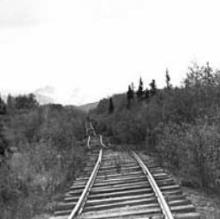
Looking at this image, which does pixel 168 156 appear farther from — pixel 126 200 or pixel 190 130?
pixel 126 200

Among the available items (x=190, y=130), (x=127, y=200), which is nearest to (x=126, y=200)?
(x=127, y=200)

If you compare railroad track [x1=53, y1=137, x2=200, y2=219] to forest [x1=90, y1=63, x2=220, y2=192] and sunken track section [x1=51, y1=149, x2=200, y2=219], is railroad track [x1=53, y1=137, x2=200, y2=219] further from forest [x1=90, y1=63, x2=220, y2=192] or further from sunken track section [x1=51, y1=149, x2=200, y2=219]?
forest [x1=90, y1=63, x2=220, y2=192]

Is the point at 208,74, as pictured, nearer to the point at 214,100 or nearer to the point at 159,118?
the point at 214,100

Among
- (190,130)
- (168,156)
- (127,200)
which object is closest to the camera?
(127,200)

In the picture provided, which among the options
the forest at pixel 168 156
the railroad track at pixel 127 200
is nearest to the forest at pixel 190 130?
the forest at pixel 168 156

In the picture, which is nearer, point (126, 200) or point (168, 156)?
point (126, 200)

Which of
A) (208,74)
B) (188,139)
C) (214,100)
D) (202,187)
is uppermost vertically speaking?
(208,74)

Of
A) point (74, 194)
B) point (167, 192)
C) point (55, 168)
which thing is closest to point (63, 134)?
point (55, 168)

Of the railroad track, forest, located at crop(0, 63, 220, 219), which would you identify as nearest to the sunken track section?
the railroad track

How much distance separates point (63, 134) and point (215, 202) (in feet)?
41.4

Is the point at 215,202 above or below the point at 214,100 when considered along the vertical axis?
below

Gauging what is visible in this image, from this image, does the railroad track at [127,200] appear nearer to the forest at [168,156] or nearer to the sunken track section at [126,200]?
the sunken track section at [126,200]

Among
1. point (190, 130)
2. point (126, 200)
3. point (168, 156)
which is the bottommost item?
point (126, 200)

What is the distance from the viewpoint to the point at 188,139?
8062 mm
